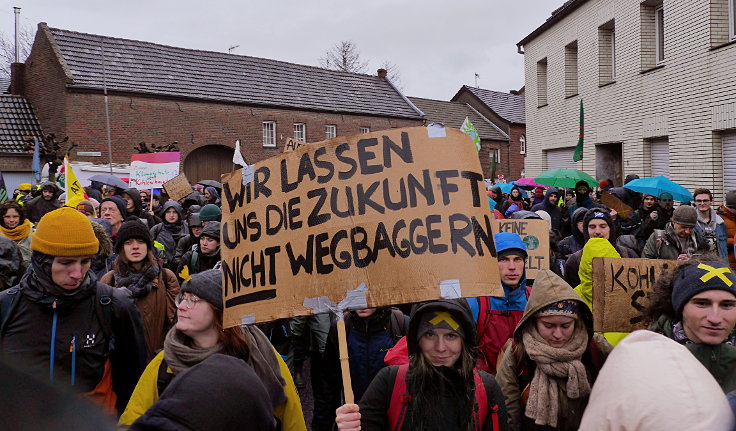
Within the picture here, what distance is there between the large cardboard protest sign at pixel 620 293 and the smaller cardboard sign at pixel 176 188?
9846 millimetres

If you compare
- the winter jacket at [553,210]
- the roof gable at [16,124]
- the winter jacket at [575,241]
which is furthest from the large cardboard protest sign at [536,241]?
the roof gable at [16,124]

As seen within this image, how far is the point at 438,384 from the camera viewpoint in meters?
2.85

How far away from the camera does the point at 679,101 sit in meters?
13.4

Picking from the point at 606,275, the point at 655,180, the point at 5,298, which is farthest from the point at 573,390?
the point at 655,180

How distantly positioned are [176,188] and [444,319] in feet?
33.5

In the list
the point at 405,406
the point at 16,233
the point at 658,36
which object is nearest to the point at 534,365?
the point at 405,406

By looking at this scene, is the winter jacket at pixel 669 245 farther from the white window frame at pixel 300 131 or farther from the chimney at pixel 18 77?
the chimney at pixel 18 77

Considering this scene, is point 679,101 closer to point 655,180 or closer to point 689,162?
point 689,162

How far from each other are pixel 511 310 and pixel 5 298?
291 cm

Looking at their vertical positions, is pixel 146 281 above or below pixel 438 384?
above

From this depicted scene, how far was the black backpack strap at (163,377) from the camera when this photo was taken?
9.18 feet

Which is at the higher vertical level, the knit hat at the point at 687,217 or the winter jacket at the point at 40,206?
the winter jacket at the point at 40,206

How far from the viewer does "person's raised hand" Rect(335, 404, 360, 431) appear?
2.46 metres

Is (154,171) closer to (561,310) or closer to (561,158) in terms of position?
(561,310)
